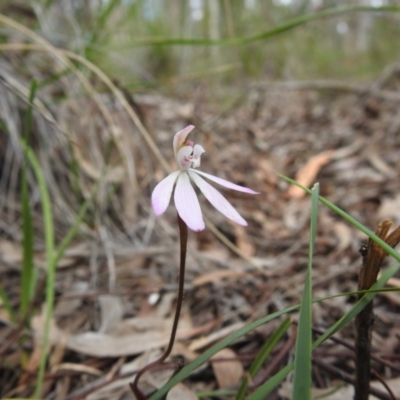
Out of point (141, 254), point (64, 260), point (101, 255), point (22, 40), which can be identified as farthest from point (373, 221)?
point (22, 40)

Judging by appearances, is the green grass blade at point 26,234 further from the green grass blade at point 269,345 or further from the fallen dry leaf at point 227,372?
the green grass blade at point 269,345

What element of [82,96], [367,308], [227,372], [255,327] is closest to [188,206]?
[255,327]

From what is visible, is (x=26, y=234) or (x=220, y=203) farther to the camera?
(x=26, y=234)

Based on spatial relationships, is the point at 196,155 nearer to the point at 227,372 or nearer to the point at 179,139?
the point at 179,139

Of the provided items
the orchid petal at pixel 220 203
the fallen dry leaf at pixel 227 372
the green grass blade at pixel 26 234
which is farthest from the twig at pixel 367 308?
the green grass blade at pixel 26 234

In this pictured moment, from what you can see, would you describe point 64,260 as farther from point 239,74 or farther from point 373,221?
point 239,74

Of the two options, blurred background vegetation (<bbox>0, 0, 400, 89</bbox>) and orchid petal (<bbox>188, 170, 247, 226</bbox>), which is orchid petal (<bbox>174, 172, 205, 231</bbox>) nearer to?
orchid petal (<bbox>188, 170, 247, 226</bbox>)
